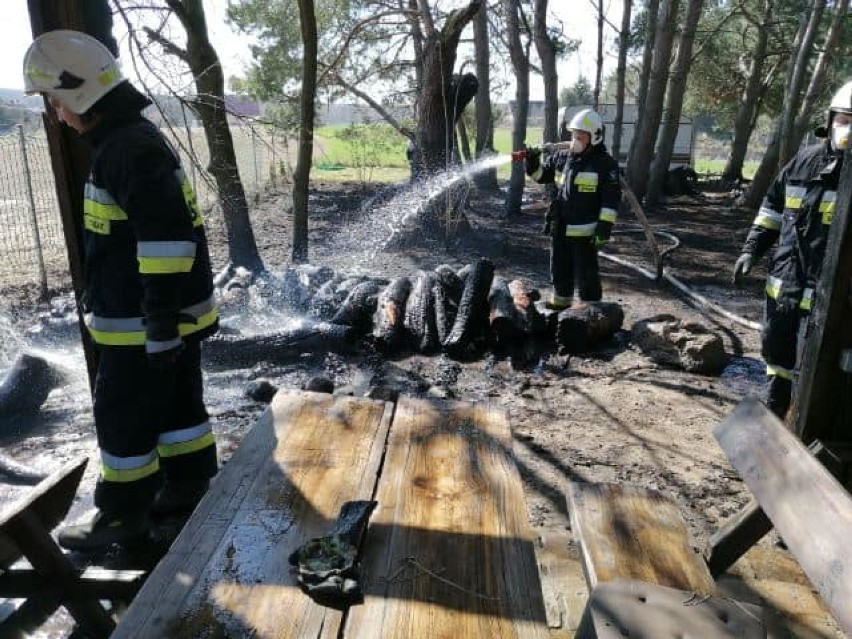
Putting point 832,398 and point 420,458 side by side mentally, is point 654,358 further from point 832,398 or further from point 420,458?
point 420,458

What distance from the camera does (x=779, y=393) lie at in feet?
13.4

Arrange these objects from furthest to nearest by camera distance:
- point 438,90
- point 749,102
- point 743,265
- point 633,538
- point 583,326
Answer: point 749,102, point 438,90, point 583,326, point 743,265, point 633,538

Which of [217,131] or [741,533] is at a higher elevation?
[217,131]

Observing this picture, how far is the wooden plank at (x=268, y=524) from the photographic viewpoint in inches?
58.9

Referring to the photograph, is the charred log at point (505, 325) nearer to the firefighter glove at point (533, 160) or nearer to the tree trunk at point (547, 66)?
the firefighter glove at point (533, 160)

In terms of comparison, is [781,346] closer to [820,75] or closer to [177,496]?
[177,496]

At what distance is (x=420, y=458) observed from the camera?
2.24m

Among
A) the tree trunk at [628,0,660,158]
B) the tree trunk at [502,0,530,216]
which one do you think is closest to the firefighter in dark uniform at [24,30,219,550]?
the tree trunk at [502,0,530,216]

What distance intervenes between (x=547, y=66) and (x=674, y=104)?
462 centimetres

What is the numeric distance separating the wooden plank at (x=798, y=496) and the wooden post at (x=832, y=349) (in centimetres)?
62

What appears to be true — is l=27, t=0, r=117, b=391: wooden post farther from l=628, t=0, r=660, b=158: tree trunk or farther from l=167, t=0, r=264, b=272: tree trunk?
l=628, t=0, r=660, b=158: tree trunk

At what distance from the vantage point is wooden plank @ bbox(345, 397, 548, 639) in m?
1.50

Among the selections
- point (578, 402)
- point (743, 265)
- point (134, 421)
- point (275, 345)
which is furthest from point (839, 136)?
point (275, 345)

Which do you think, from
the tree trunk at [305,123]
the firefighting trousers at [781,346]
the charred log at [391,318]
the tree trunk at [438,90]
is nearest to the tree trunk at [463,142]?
the tree trunk at [438,90]
